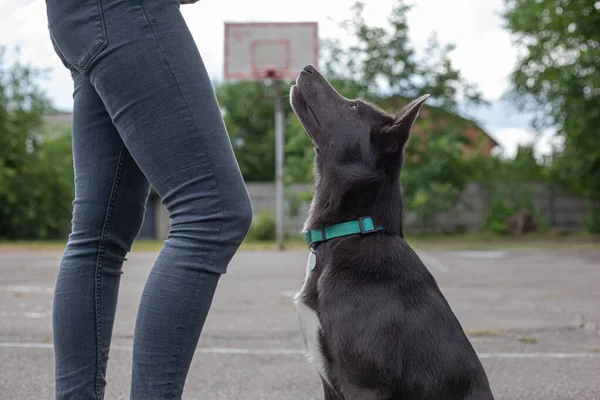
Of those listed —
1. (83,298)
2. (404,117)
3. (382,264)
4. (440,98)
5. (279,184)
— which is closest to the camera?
(83,298)

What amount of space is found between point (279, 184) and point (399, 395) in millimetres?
15592

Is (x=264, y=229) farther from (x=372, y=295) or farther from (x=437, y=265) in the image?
(x=372, y=295)

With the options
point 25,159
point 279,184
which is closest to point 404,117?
point 279,184

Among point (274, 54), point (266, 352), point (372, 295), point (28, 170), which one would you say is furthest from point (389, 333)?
point (28, 170)

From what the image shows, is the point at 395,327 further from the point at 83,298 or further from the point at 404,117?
the point at 83,298

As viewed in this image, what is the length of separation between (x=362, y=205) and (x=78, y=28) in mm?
1078

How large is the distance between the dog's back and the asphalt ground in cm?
107

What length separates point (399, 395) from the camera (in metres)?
2.13

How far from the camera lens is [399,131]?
2.48 m

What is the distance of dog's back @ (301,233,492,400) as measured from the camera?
6.94ft

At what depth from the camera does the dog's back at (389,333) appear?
2115 millimetres

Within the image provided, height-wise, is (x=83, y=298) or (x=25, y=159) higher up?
(x=25, y=159)

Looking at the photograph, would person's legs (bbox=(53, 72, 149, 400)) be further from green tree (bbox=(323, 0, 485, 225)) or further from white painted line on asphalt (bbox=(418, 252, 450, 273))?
green tree (bbox=(323, 0, 485, 225))

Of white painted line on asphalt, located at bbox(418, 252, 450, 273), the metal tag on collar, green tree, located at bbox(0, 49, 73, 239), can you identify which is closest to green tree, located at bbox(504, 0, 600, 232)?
white painted line on asphalt, located at bbox(418, 252, 450, 273)
